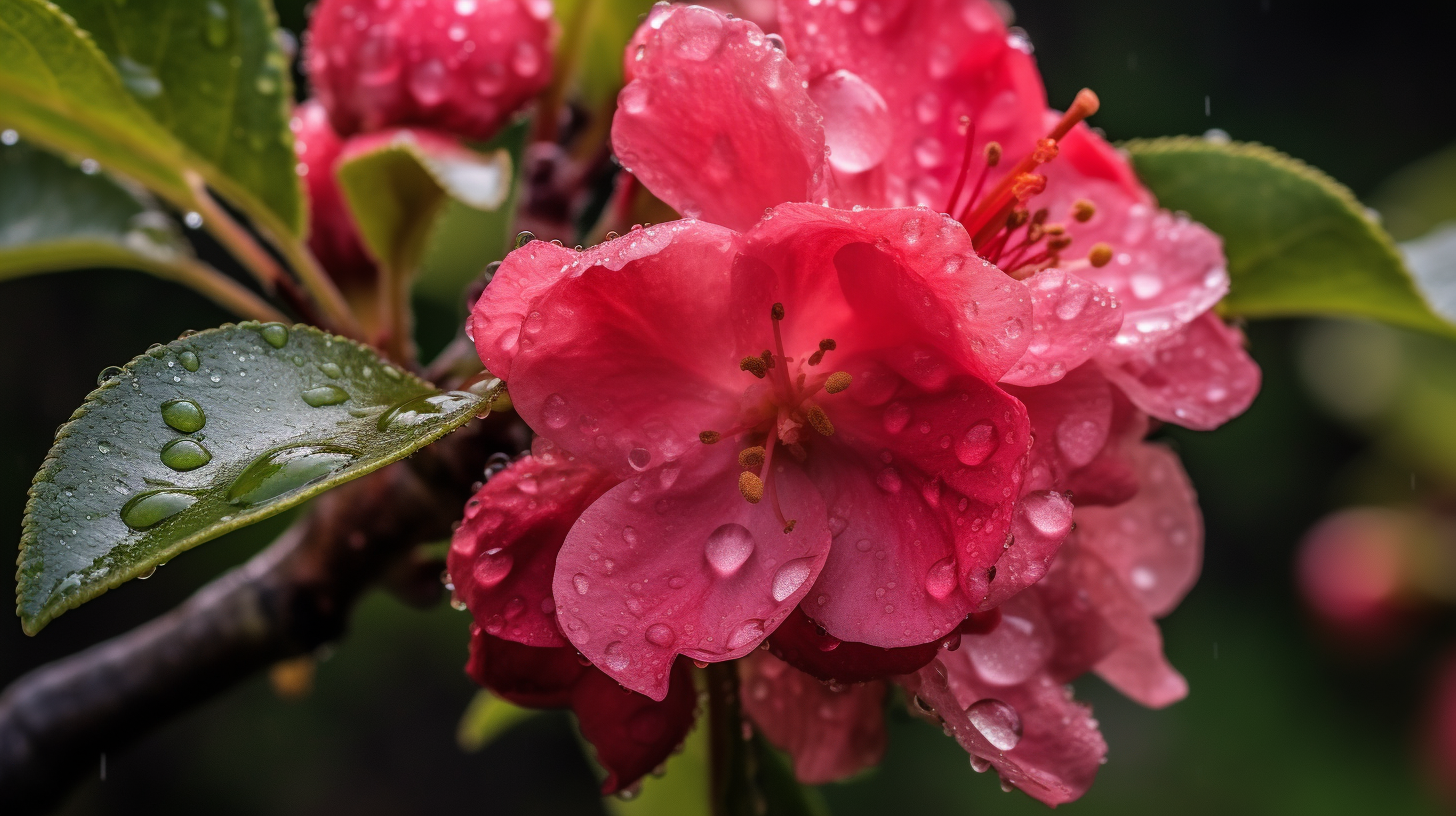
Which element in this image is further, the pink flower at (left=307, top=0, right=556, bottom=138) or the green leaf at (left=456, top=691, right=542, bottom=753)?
the green leaf at (left=456, top=691, right=542, bottom=753)

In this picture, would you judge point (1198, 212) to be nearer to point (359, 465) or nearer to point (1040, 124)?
point (1040, 124)

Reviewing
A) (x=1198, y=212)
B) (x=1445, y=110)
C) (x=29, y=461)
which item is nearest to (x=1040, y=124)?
(x=1198, y=212)

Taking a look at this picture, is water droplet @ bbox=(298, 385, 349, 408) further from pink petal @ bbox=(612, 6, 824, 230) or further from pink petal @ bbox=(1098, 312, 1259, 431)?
pink petal @ bbox=(1098, 312, 1259, 431)

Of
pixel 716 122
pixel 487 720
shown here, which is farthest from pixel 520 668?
pixel 487 720

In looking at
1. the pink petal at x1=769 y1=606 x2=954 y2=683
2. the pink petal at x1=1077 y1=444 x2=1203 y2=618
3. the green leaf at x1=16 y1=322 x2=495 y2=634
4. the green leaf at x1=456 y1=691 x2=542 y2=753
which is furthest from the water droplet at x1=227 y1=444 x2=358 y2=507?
the green leaf at x1=456 y1=691 x2=542 y2=753

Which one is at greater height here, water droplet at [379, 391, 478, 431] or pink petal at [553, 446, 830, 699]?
water droplet at [379, 391, 478, 431]

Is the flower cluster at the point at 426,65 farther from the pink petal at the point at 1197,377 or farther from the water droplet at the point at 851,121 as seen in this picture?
the pink petal at the point at 1197,377
